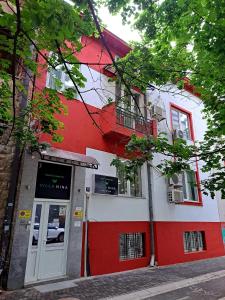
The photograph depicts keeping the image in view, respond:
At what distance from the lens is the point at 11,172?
24.8 ft

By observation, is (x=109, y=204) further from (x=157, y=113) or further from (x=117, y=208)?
(x=157, y=113)

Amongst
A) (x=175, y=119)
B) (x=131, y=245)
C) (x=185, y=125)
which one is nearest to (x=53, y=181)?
(x=131, y=245)

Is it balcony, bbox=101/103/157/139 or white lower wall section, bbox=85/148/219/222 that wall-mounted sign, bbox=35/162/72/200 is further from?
balcony, bbox=101/103/157/139

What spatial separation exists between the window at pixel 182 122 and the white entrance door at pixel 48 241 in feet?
27.5

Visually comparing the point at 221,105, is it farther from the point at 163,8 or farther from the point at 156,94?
the point at 156,94

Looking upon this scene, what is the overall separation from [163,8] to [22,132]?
4801 mm

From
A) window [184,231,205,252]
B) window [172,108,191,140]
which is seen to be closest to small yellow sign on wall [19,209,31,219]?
window [184,231,205,252]

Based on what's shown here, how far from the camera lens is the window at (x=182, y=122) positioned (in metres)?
14.1

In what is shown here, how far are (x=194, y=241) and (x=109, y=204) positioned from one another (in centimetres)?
581

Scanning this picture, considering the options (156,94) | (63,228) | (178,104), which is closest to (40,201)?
(63,228)

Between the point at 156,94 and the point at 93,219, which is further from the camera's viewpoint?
the point at 156,94

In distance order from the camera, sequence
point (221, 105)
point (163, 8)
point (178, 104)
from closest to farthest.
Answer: point (163, 8), point (221, 105), point (178, 104)

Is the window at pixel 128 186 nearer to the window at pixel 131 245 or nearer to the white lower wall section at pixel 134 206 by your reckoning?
the white lower wall section at pixel 134 206

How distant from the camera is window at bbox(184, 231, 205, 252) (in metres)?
12.0
